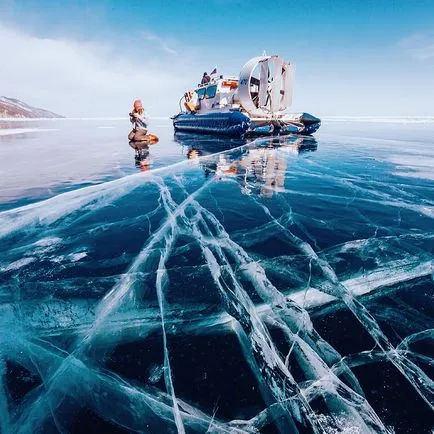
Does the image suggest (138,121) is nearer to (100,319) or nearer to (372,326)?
(100,319)

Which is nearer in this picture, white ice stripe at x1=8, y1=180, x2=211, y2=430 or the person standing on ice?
white ice stripe at x1=8, y1=180, x2=211, y2=430

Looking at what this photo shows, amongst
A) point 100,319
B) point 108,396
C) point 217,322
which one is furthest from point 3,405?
point 217,322

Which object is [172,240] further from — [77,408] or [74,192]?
[74,192]

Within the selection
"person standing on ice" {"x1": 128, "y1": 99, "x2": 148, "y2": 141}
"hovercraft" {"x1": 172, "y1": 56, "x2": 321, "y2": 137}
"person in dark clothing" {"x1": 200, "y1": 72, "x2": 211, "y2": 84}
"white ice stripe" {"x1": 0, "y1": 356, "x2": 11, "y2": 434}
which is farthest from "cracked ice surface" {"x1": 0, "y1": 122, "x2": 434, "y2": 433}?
"person in dark clothing" {"x1": 200, "y1": 72, "x2": 211, "y2": 84}

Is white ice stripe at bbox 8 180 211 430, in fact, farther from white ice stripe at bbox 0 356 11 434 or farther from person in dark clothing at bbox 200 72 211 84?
person in dark clothing at bbox 200 72 211 84

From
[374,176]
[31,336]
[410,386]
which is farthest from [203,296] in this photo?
[374,176]

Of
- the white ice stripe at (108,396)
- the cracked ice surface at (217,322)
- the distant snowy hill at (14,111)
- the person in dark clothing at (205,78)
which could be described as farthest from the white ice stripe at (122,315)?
the distant snowy hill at (14,111)
